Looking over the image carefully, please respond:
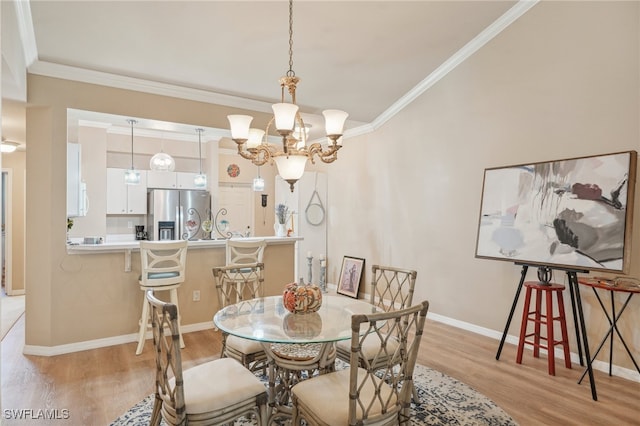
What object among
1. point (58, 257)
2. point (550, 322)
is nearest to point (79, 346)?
point (58, 257)

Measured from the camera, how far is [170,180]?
700 centimetres

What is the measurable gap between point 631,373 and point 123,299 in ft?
15.4

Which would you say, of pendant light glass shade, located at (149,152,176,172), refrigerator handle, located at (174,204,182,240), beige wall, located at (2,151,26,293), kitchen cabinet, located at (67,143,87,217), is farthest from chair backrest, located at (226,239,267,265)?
beige wall, located at (2,151,26,293)

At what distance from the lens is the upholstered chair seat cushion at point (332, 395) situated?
1792mm

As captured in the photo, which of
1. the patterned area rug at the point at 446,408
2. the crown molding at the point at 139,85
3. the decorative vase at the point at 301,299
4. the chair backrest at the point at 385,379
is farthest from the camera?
the crown molding at the point at 139,85

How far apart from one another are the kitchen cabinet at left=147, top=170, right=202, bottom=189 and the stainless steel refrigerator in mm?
178

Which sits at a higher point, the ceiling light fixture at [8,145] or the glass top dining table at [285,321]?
the ceiling light fixture at [8,145]

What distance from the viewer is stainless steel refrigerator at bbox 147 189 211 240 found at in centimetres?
668

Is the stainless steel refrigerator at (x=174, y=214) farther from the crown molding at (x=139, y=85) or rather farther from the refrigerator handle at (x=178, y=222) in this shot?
the crown molding at (x=139, y=85)

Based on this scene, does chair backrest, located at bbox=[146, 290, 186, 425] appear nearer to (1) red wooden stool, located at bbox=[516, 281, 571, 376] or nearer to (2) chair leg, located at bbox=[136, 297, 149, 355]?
(2) chair leg, located at bbox=[136, 297, 149, 355]

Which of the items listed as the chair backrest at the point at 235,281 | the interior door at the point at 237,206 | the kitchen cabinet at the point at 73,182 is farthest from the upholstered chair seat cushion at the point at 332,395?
the interior door at the point at 237,206

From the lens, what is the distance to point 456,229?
14.9 ft

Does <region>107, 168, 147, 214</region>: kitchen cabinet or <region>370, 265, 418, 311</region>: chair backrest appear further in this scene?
<region>107, 168, 147, 214</region>: kitchen cabinet

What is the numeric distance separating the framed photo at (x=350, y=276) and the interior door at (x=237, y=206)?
2.50 meters
